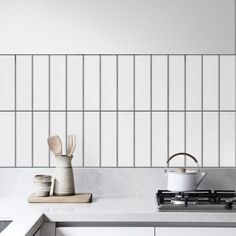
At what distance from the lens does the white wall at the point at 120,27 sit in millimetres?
2707

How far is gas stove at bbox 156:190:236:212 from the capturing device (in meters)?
2.19

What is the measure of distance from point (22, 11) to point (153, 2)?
0.73m

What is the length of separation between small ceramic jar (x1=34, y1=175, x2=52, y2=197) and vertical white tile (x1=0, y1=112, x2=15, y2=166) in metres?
0.29

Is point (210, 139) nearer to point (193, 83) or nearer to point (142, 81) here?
point (193, 83)

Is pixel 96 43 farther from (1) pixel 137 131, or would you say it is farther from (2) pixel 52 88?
(1) pixel 137 131

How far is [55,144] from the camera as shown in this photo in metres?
2.61

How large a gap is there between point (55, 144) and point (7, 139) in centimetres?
30

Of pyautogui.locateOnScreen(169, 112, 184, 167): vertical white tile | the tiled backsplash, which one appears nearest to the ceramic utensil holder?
the tiled backsplash

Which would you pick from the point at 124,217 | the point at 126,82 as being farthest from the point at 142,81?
the point at 124,217

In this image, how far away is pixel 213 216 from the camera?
2.15m

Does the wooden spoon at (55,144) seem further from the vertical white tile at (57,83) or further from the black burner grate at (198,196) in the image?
the black burner grate at (198,196)

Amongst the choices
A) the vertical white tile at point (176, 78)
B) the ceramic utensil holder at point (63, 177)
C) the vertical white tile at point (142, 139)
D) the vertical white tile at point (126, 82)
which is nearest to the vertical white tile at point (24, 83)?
the ceramic utensil holder at point (63, 177)

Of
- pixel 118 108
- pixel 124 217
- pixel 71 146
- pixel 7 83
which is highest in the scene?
pixel 7 83

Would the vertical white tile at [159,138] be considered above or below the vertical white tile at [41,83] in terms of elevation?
below
